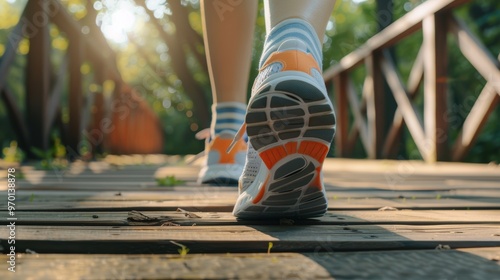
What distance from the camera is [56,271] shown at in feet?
1.91

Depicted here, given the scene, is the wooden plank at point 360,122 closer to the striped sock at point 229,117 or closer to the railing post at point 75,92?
the railing post at point 75,92

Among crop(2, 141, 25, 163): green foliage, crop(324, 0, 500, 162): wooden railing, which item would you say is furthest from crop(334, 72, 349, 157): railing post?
crop(2, 141, 25, 163): green foliage

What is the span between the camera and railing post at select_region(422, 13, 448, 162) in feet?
10.8

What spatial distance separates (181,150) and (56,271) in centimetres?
1594

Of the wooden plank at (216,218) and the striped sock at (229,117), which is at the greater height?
the striped sock at (229,117)

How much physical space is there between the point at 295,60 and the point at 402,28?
3175mm

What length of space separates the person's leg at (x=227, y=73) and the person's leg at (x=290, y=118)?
1.76 feet

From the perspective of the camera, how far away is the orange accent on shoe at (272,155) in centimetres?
81

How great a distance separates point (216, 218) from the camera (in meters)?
0.97

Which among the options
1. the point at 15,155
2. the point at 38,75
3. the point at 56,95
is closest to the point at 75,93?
the point at 56,95

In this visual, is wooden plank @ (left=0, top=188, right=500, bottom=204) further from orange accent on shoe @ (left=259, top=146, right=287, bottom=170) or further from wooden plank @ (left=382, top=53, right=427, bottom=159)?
wooden plank @ (left=382, top=53, right=427, bottom=159)

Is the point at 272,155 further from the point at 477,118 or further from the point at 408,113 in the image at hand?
the point at 408,113

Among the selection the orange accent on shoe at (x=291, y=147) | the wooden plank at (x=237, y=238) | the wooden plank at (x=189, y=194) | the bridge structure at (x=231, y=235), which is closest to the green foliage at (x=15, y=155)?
the bridge structure at (x=231, y=235)

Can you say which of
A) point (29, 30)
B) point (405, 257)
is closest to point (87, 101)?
point (29, 30)
